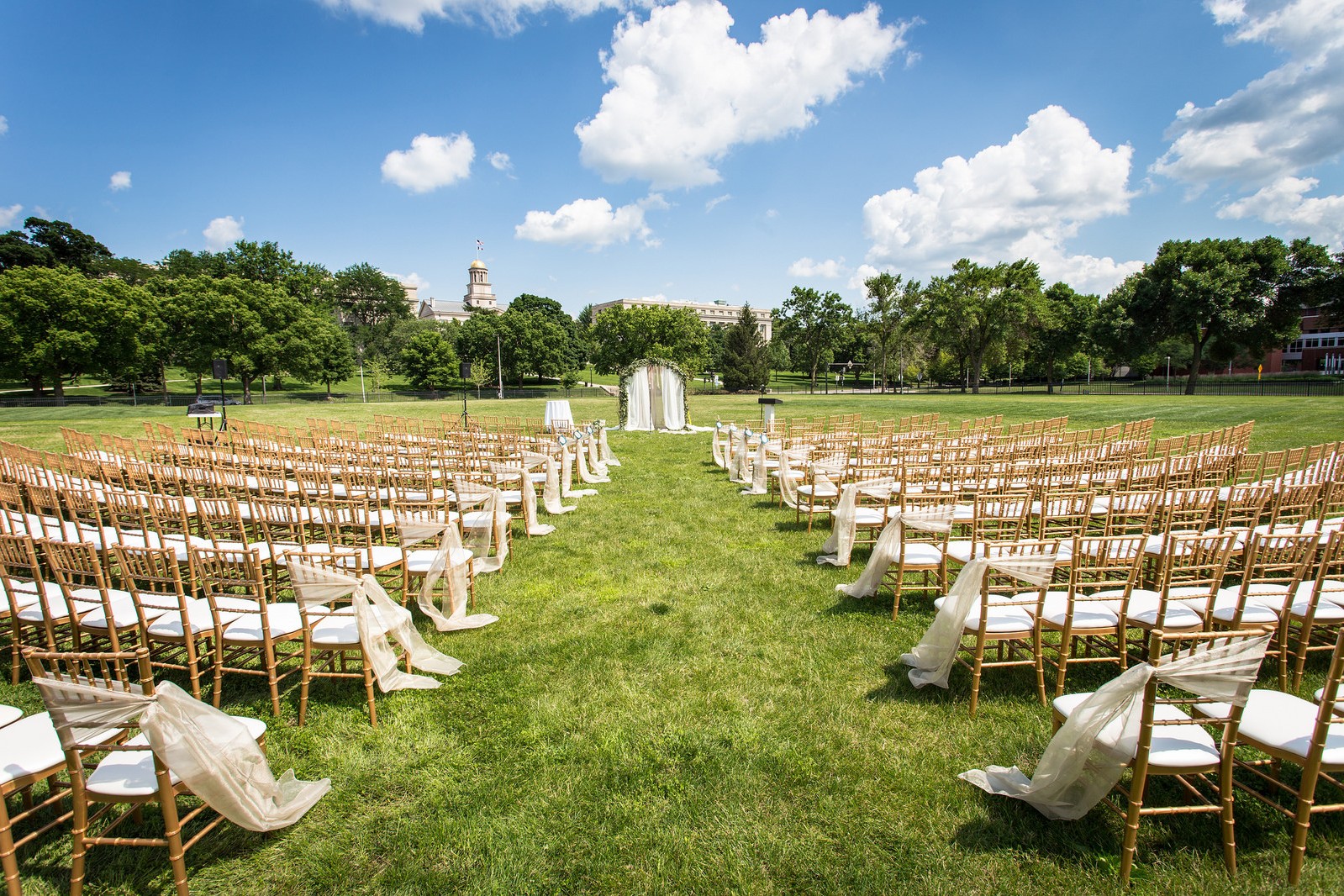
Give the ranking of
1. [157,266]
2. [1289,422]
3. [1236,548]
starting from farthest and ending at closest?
[157,266] < [1289,422] < [1236,548]

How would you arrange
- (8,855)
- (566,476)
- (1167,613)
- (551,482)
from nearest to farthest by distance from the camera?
(8,855)
(1167,613)
(551,482)
(566,476)

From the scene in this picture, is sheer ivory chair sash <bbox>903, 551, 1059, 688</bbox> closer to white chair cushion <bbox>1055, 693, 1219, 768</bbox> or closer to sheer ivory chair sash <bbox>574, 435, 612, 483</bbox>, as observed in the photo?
white chair cushion <bbox>1055, 693, 1219, 768</bbox>

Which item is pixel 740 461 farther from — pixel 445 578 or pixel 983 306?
pixel 983 306

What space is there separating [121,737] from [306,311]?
5265cm

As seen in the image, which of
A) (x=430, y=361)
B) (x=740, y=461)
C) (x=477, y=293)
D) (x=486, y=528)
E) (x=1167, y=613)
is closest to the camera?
(x=1167, y=613)

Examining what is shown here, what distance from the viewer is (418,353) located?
60938mm

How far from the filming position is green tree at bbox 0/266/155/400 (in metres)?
35.8

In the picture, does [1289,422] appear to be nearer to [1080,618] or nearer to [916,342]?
[1080,618]

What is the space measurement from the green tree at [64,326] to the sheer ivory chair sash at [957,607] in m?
50.1

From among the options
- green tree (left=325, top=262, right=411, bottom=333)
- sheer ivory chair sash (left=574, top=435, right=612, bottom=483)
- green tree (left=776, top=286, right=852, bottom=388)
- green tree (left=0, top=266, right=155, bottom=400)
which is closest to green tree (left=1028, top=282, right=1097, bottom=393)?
green tree (left=776, top=286, right=852, bottom=388)

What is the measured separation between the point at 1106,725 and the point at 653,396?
21.3 metres

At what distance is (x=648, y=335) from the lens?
63.4 meters

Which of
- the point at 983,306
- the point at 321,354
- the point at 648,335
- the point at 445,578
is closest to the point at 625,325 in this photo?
the point at 648,335

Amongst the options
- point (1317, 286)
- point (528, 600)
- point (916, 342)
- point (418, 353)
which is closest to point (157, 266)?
point (418, 353)
